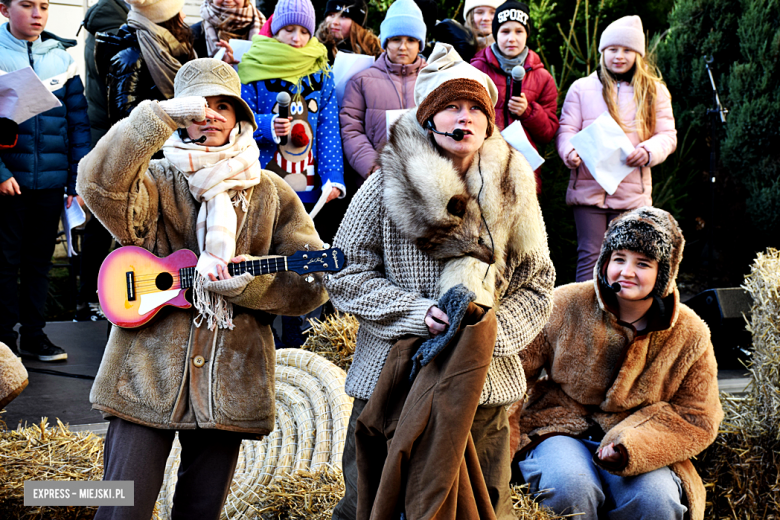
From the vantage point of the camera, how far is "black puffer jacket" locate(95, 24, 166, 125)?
4.54 metres

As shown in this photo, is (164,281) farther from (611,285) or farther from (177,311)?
(611,285)

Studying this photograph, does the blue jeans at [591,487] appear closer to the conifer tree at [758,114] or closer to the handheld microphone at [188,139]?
the handheld microphone at [188,139]

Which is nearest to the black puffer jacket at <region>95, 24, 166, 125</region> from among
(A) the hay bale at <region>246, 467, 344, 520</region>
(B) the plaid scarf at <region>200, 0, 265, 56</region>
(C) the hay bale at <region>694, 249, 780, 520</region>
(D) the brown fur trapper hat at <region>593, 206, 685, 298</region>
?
(B) the plaid scarf at <region>200, 0, 265, 56</region>

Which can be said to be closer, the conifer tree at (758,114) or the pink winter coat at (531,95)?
the pink winter coat at (531,95)

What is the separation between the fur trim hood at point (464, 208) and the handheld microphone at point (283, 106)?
203 cm

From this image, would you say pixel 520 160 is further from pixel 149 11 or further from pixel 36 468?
pixel 149 11

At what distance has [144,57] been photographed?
453 cm

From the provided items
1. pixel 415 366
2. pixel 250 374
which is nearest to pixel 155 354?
pixel 250 374

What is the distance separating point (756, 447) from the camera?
11.6 ft

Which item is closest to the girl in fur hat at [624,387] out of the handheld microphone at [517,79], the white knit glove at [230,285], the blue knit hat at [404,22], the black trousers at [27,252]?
the white knit glove at [230,285]

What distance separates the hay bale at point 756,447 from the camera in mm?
3492

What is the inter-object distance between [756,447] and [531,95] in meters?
2.79

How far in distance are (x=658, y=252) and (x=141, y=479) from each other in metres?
2.21

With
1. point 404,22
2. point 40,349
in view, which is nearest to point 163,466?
point 40,349
